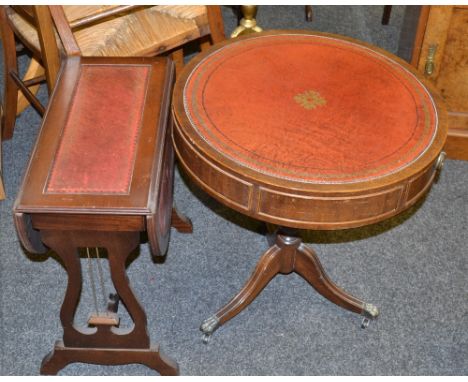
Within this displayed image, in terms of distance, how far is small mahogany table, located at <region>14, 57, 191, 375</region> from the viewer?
1.88 metres

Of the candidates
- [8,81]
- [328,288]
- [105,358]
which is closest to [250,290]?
[328,288]

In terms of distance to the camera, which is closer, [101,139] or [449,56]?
[101,139]

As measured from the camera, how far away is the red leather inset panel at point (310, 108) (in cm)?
188

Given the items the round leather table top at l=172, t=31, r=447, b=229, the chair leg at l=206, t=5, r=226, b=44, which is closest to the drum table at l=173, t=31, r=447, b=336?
the round leather table top at l=172, t=31, r=447, b=229

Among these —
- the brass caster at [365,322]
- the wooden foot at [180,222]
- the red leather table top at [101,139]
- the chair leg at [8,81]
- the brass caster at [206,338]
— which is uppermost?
the red leather table top at [101,139]

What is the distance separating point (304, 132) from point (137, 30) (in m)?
1.14

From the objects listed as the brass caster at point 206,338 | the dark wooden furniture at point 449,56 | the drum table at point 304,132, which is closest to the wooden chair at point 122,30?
the drum table at point 304,132

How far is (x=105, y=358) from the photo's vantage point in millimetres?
2297

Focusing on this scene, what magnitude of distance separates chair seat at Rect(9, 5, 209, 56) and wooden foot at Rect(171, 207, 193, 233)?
2.25 ft

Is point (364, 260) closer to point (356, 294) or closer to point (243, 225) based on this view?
point (356, 294)

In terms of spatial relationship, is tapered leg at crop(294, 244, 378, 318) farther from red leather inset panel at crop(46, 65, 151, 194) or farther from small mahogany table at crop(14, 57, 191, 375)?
red leather inset panel at crop(46, 65, 151, 194)

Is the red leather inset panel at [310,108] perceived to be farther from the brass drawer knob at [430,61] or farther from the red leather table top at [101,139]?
the brass drawer knob at [430,61]

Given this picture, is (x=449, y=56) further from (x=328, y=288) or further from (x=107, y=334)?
(x=107, y=334)

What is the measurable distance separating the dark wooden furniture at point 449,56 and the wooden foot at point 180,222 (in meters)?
1.27
